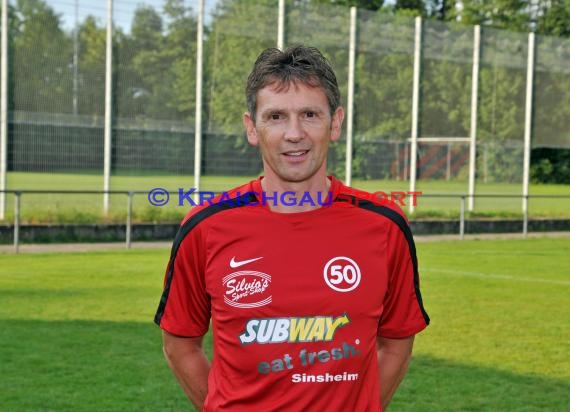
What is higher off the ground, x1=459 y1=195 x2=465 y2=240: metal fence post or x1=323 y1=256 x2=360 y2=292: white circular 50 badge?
x1=323 y1=256 x2=360 y2=292: white circular 50 badge

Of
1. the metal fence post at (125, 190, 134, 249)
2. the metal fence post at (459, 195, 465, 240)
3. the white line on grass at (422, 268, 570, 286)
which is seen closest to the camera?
the white line on grass at (422, 268, 570, 286)

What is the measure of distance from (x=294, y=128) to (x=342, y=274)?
1.58ft

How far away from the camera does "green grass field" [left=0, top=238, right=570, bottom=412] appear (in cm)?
739

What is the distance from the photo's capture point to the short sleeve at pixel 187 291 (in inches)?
125

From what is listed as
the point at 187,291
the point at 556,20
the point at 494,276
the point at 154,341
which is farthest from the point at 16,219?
the point at 556,20

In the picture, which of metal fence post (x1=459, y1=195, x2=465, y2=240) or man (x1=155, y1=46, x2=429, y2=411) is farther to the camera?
metal fence post (x1=459, y1=195, x2=465, y2=240)

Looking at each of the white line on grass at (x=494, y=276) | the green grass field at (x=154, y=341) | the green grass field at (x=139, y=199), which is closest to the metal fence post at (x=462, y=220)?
the green grass field at (x=139, y=199)

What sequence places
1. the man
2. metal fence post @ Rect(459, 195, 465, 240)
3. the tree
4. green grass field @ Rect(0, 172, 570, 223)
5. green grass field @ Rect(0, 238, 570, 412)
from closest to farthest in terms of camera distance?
1. the man
2. green grass field @ Rect(0, 238, 570, 412)
3. green grass field @ Rect(0, 172, 570, 223)
4. metal fence post @ Rect(459, 195, 465, 240)
5. the tree

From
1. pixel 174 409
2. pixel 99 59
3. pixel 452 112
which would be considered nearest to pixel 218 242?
pixel 174 409

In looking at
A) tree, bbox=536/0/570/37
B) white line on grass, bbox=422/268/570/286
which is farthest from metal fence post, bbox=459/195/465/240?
tree, bbox=536/0/570/37

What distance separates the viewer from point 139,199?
20.9 meters

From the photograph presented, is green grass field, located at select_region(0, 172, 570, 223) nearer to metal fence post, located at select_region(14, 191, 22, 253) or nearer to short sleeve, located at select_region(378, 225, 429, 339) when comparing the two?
metal fence post, located at select_region(14, 191, 22, 253)

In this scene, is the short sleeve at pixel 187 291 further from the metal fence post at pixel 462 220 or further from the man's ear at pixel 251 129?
the metal fence post at pixel 462 220

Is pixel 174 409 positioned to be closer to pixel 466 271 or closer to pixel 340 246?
pixel 340 246
